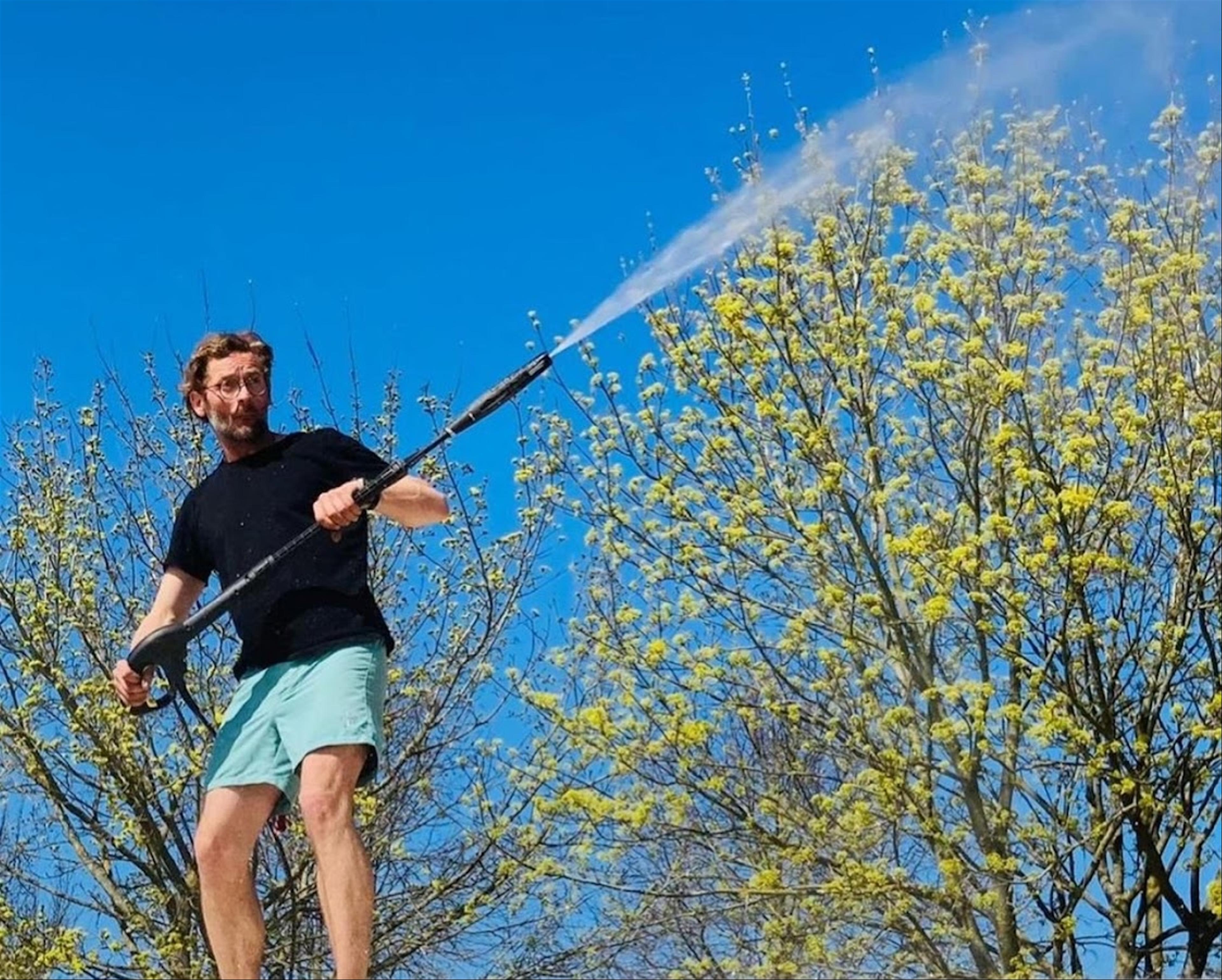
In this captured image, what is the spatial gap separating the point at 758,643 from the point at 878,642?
0.87m

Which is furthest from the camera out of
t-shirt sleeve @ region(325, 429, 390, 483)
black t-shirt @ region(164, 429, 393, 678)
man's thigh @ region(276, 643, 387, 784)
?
t-shirt sleeve @ region(325, 429, 390, 483)

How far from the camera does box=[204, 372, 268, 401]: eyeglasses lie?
423 centimetres

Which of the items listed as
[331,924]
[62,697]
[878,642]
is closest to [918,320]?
[878,642]

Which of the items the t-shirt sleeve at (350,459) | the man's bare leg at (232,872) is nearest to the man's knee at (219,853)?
the man's bare leg at (232,872)

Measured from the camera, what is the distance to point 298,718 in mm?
3871

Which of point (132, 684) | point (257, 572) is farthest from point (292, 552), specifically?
point (132, 684)

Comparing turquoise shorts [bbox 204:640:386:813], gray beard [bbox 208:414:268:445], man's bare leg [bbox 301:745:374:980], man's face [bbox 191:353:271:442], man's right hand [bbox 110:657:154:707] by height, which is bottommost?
man's bare leg [bbox 301:745:374:980]

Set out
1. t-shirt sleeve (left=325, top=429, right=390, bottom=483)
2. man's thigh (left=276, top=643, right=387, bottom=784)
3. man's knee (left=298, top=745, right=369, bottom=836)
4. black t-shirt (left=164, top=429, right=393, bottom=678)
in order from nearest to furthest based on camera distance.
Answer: man's knee (left=298, top=745, right=369, bottom=836)
man's thigh (left=276, top=643, right=387, bottom=784)
black t-shirt (left=164, top=429, right=393, bottom=678)
t-shirt sleeve (left=325, top=429, right=390, bottom=483)

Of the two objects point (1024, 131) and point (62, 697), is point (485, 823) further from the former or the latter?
point (1024, 131)

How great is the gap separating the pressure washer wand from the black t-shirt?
3cm

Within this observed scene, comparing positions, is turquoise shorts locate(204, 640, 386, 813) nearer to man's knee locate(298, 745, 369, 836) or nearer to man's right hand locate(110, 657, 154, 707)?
man's knee locate(298, 745, 369, 836)

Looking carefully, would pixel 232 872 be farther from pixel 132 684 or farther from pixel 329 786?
pixel 132 684

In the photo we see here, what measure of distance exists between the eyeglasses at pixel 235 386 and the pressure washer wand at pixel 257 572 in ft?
1.59

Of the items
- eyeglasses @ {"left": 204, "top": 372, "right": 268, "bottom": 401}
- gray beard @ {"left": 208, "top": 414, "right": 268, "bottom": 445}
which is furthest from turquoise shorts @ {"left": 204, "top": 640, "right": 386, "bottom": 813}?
eyeglasses @ {"left": 204, "top": 372, "right": 268, "bottom": 401}
